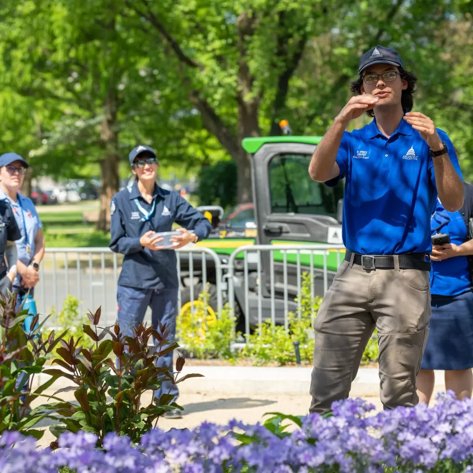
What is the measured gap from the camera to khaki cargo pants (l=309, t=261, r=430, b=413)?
14.1 feet

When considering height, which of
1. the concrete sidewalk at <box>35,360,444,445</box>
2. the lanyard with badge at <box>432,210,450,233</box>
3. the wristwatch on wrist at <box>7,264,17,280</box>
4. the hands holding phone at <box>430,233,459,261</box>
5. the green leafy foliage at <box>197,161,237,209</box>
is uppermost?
the lanyard with badge at <box>432,210,450,233</box>

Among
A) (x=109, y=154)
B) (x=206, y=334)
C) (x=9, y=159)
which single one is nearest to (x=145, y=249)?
(x=9, y=159)

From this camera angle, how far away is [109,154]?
1266 inches

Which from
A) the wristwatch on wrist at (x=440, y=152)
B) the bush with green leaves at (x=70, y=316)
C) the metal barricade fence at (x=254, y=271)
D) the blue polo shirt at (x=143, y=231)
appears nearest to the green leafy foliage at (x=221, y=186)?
the metal barricade fence at (x=254, y=271)

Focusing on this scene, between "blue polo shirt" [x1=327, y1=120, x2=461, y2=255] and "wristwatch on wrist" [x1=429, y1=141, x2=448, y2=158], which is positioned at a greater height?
"wristwatch on wrist" [x1=429, y1=141, x2=448, y2=158]

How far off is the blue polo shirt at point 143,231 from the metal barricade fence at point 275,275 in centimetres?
187

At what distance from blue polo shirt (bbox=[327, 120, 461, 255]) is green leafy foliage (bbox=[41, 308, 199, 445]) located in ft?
3.33

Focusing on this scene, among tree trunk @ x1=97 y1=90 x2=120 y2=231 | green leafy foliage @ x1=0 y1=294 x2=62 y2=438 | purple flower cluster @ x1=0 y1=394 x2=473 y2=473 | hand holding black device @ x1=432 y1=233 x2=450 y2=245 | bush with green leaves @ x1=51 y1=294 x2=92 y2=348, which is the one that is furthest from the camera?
tree trunk @ x1=97 y1=90 x2=120 y2=231

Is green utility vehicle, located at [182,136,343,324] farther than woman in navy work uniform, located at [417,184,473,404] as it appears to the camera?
Yes

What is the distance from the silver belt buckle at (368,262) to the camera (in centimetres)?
432

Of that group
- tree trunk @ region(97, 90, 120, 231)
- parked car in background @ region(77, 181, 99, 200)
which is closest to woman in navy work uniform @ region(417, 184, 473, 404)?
tree trunk @ region(97, 90, 120, 231)

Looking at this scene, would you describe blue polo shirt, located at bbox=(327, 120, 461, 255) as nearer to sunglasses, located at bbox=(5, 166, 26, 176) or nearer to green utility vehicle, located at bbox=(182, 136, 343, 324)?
sunglasses, located at bbox=(5, 166, 26, 176)

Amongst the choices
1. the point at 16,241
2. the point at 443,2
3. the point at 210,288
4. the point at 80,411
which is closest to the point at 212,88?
the point at 443,2

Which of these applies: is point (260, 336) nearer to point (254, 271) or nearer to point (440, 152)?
point (254, 271)
